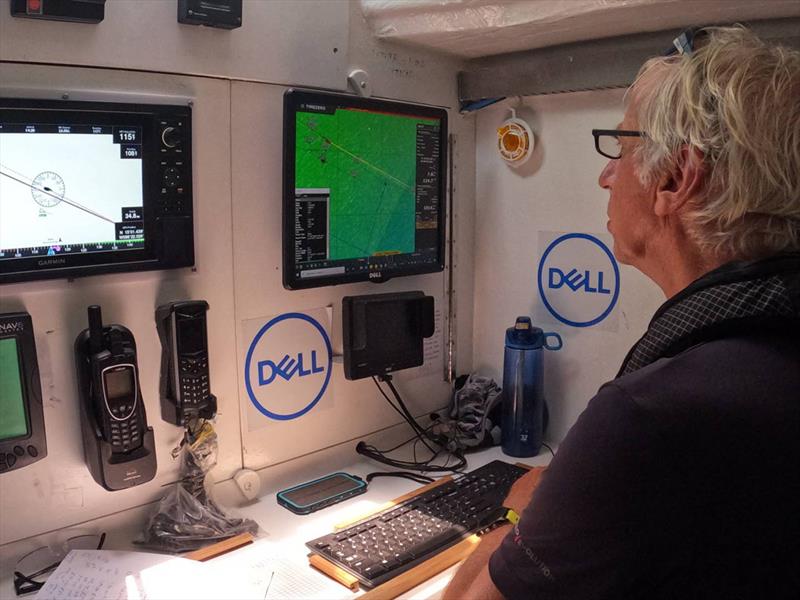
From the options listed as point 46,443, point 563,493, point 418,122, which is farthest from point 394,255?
point 563,493

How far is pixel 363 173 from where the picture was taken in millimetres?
1693

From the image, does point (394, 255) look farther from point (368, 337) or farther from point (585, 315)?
point (585, 315)

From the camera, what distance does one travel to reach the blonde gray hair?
934mm

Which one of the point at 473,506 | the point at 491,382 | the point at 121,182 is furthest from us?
the point at 491,382

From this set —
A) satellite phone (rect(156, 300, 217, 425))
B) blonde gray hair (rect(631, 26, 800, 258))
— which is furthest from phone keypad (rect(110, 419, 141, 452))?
blonde gray hair (rect(631, 26, 800, 258))

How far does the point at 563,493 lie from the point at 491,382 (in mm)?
1185

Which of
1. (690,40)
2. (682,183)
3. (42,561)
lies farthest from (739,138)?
(42,561)

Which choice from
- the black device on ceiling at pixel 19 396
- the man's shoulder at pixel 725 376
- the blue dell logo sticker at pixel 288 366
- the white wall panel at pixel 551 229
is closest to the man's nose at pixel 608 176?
the man's shoulder at pixel 725 376

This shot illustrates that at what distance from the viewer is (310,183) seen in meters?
1.57

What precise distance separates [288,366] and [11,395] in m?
0.60

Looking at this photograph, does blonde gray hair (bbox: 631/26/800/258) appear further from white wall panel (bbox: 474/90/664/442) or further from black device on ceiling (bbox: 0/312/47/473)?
black device on ceiling (bbox: 0/312/47/473)

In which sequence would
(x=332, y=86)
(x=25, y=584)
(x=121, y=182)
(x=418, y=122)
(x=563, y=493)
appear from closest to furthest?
1. (x=563, y=493)
2. (x=25, y=584)
3. (x=121, y=182)
4. (x=332, y=86)
5. (x=418, y=122)

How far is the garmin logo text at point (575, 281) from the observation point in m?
1.84

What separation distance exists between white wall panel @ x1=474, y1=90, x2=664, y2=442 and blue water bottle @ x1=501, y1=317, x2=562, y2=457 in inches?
3.8
